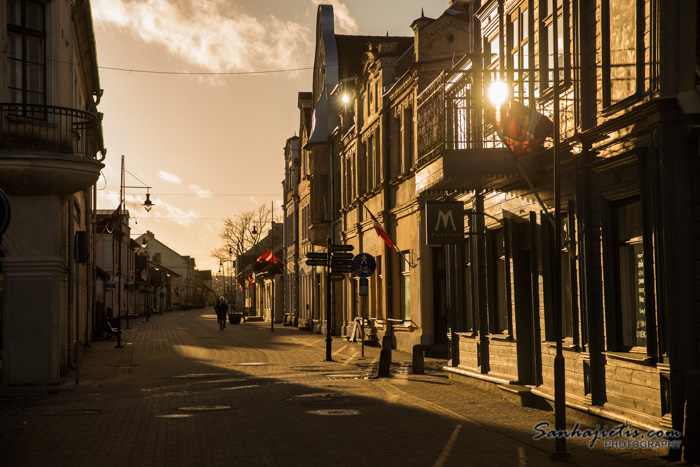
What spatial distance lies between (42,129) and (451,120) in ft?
25.7

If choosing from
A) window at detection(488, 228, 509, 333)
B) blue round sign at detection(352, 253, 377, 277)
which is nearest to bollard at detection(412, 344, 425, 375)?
window at detection(488, 228, 509, 333)

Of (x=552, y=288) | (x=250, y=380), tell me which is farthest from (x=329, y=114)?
(x=552, y=288)

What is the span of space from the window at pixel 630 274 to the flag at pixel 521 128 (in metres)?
1.63

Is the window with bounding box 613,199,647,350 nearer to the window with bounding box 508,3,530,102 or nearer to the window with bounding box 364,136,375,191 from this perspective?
the window with bounding box 508,3,530,102

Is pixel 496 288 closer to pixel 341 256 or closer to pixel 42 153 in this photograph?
pixel 42 153

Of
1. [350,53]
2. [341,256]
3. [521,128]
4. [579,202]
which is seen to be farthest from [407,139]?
[350,53]

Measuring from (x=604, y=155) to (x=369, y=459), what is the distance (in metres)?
5.19

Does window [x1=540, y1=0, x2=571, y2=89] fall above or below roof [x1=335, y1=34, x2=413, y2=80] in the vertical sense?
below

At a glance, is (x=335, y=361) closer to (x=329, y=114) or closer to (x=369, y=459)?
(x=369, y=459)

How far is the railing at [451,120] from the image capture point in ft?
50.5

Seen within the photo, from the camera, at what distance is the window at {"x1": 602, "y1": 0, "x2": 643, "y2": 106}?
1148 centimetres

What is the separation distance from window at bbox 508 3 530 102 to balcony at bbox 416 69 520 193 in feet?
2.38

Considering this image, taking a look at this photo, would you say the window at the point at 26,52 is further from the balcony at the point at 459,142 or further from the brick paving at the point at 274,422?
the balcony at the point at 459,142

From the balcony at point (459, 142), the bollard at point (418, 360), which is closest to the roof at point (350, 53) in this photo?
the bollard at point (418, 360)
